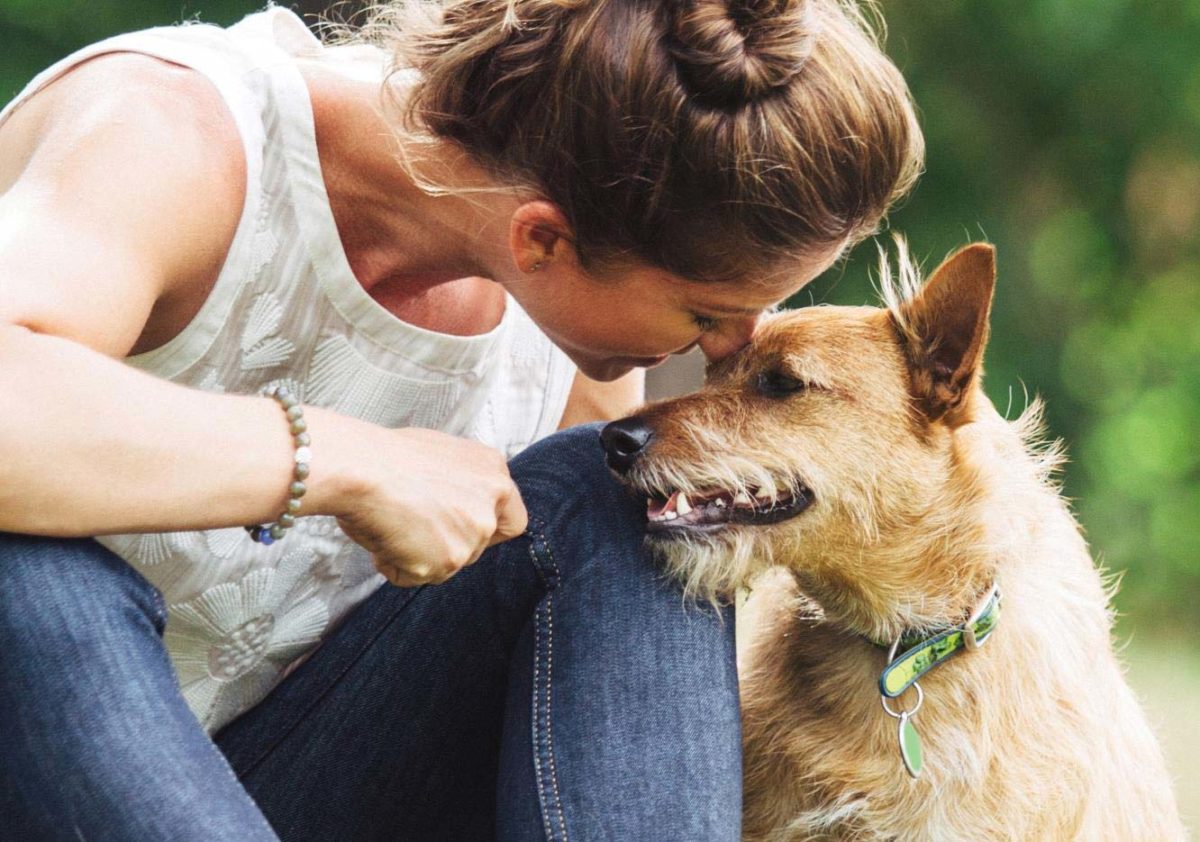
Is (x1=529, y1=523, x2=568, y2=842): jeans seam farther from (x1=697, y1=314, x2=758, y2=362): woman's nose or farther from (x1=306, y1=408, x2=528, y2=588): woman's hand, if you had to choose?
(x1=697, y1=314, x2=758, y2=362): woman's nose

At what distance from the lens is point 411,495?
151 cm

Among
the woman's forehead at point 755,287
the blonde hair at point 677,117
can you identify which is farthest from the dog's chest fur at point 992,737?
the blonde hair at point 677,117

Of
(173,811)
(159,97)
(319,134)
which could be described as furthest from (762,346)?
(173,811)

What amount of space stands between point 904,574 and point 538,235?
0.75 metres

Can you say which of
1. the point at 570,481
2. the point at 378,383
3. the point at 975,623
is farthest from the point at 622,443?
the point at 975,623

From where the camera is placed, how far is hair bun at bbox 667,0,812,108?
1530 millimetres

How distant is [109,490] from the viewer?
132 cm

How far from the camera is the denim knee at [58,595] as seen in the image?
126 cm

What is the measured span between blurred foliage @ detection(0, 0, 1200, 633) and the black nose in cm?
398

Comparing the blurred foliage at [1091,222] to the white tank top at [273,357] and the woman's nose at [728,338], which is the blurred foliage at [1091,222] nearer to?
the woman's nose at [728,338]

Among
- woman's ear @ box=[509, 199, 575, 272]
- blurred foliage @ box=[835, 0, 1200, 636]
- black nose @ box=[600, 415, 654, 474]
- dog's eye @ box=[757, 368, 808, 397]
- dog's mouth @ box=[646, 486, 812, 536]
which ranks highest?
woman's ear @ box=[509, 199, 575, 272]

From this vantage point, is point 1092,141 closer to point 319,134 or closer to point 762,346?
point 762,346

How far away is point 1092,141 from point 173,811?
5866 millimetres

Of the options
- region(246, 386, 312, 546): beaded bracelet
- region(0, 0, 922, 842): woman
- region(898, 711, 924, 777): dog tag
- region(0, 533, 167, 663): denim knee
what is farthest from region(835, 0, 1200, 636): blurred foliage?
region(0, 533, 167, 663): denim knee
